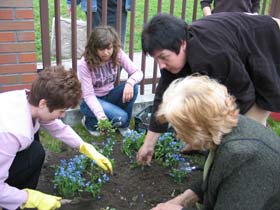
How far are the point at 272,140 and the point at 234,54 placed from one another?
743mm

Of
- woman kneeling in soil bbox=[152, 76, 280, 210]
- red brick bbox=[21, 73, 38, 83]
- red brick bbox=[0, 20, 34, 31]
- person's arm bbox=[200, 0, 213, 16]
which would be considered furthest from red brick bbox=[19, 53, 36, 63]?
woman kneeling in soil bbox=[152, 76, 280, 210]

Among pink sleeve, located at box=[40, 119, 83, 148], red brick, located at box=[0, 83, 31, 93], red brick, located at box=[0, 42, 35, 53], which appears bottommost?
red brick, located at box=[0, 83, 31, 93]

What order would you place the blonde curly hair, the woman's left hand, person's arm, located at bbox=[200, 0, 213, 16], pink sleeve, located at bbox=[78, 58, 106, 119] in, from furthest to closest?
1. person's arm, located at bbox=[200, 0, 213, 16]
2. the woman's left hand
3. pink sleeve, located at bbox=[78, 58, 106, 119]
4. the blonde curly hair

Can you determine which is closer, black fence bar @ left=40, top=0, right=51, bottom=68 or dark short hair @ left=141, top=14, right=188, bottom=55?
dark short hair @ left=141, top=14, right=188, bottom=55

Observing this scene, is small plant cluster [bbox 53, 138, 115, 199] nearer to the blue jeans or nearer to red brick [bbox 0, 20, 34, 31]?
the blue jeans

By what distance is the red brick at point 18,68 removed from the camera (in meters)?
3.47

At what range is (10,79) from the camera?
353 centimetres

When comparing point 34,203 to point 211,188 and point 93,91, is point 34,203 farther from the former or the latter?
point 93,91

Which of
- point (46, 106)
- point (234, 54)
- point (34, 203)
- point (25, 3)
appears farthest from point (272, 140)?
point (25, 3)

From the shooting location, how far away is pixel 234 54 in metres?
2.45

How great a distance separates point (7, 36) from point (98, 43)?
2.32ft

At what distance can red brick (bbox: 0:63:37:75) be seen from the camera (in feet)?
11.4

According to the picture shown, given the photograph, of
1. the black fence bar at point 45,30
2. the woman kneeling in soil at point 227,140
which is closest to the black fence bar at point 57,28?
the black fence bar at point 45,30

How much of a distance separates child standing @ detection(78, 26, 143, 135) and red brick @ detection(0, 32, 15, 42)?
1.94 feet
